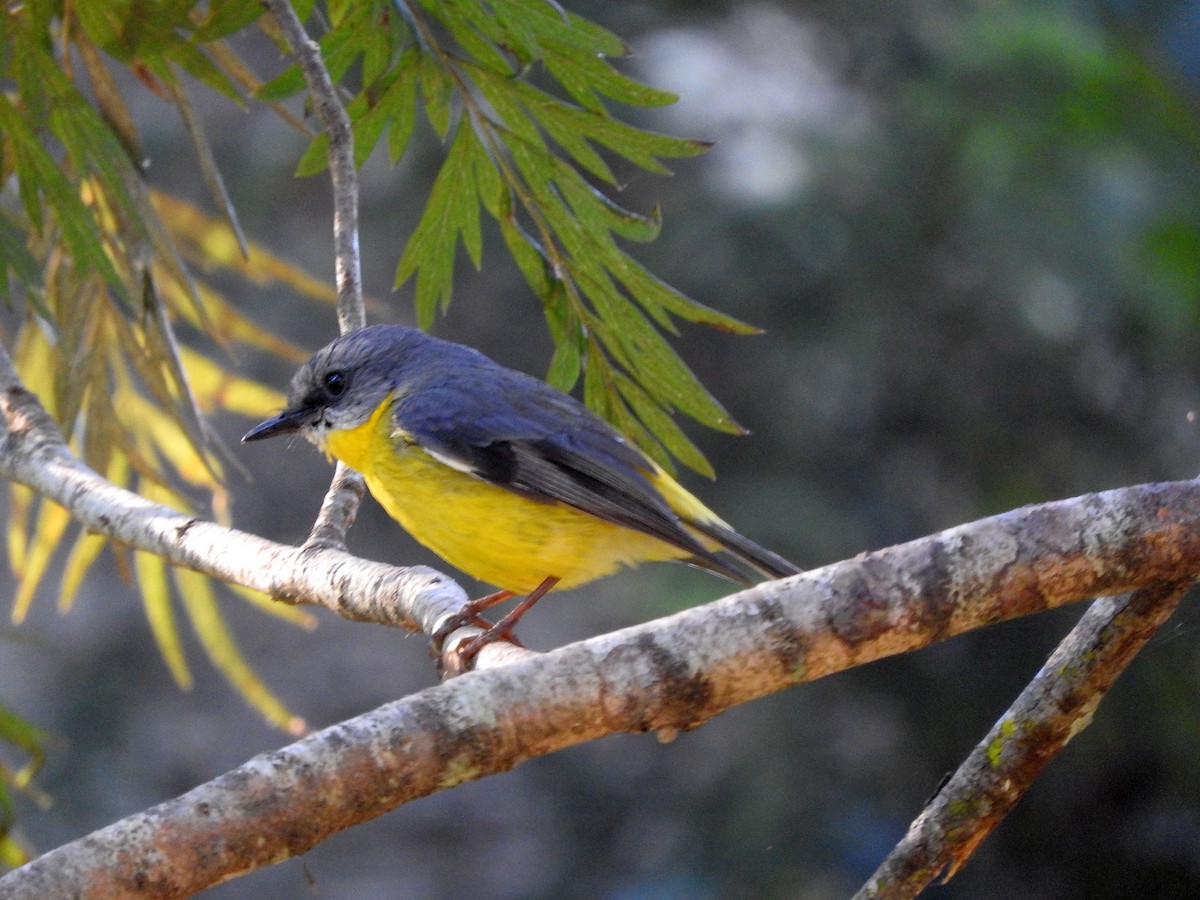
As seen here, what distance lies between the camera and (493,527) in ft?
9.22

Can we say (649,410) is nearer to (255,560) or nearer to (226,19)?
(255,560)

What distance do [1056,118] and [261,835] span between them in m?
4.30

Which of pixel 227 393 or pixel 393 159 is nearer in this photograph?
pixel 393 159

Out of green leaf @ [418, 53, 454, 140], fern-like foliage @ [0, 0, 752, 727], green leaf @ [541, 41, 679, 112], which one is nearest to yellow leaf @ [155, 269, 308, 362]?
fern-like foliage @ [0, 0, 752, 727]

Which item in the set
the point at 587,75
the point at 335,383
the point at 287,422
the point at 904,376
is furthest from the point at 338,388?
the point at 904,376

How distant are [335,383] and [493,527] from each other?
72 centimetres

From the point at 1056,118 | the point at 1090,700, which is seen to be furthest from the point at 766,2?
the point at 1090,700

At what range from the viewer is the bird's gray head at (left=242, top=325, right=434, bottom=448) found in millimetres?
3209

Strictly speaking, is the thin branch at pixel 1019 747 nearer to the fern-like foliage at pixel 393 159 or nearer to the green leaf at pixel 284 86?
the fern-like foliage at pixel 393 159

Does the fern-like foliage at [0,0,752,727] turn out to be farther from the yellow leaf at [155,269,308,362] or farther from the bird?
the yellow leaf at [155,269,308,362]

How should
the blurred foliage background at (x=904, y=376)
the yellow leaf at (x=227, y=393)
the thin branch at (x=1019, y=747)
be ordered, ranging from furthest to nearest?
the blurred foliage background at (x=904, y=376)
the yellow leaf at (x=227, y=393)
the thin branch at (x=1019, y=747)

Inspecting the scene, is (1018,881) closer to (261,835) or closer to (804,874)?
(804,874)

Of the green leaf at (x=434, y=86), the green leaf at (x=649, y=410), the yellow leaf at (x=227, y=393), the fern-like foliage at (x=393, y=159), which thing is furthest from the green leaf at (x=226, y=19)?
the yellow leaf at (x=227, y=393)

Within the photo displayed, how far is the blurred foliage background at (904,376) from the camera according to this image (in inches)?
173
